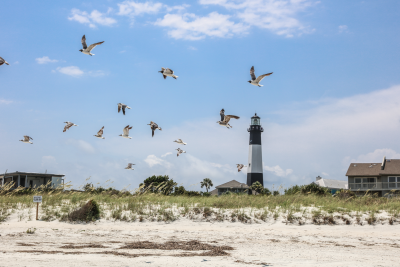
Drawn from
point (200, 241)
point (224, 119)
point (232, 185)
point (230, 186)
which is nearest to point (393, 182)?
point (230, 186)

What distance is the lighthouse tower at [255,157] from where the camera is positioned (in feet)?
214

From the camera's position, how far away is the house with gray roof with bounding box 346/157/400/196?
2124 inches

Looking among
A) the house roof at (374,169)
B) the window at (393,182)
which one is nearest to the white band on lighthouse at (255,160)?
the house roof at (374,169)

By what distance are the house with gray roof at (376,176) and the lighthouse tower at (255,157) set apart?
15.0 metres

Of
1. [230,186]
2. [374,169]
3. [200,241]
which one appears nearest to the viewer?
[200,241]

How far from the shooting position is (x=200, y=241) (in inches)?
596

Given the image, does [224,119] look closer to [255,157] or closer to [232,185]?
[255,157]

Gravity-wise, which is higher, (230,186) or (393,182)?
(393,182)

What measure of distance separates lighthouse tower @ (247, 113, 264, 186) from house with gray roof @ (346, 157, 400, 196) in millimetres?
14969

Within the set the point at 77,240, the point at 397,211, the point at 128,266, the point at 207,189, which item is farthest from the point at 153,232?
the point at 207,189

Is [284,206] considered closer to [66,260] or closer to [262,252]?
[262,252]

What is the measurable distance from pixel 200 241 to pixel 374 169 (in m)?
49.3

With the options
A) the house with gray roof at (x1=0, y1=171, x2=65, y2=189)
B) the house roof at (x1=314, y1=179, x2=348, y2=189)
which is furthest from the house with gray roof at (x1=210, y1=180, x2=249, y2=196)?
the house with gray roof at (x1=0, y1=171, x2=65, y2=189)

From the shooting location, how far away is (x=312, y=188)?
102ft
